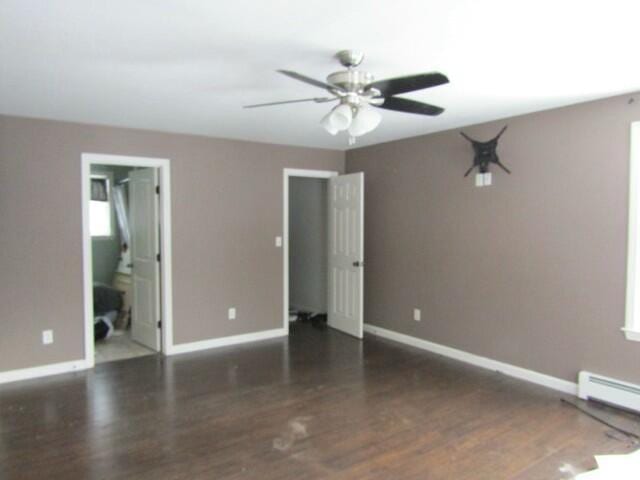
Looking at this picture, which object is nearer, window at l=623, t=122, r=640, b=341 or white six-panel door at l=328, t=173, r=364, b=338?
window at l=623, t=122, r=640, b=341

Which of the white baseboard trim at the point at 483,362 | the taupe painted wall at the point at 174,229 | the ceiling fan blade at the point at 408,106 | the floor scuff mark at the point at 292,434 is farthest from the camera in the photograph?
the taupe painted wall at the point at 174,229

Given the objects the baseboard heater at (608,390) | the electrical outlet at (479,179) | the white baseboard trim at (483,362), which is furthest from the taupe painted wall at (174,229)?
the baseboard heater at (608,390)

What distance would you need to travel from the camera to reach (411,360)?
15.1 feet

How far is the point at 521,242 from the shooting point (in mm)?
4039

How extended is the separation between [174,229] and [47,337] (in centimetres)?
151

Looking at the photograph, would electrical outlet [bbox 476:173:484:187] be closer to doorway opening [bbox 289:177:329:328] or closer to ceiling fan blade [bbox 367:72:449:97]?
ceiling fan blade [bbox 367:72:449:97]

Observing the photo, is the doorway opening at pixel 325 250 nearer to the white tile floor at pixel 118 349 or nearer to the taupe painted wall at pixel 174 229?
the taupe painted wall at pixel 174 229

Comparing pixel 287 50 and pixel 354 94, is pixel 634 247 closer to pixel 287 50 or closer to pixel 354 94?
pixel 354 94

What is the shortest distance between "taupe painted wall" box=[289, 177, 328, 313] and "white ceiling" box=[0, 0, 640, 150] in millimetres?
2867

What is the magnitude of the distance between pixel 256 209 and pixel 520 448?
11.7 ft

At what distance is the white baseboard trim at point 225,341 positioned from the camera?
16.0ft

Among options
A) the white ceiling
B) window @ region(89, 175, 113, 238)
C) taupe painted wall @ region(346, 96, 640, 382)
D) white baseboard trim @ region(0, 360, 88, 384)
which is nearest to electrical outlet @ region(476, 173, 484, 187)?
taupe painted wall @ region(346, 96, 640, 382)

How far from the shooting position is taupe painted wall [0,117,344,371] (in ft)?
13.1

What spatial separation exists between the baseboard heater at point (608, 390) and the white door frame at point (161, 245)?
3.83 meters
